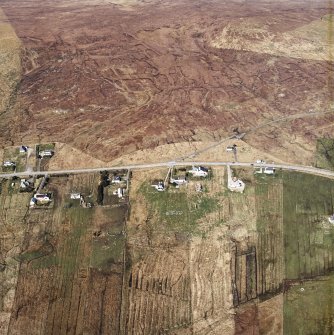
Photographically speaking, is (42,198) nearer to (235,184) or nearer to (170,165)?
(170,165)

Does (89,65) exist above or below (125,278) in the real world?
above

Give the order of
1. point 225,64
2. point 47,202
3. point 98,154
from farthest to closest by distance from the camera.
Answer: point 225,64 → point 98,154 → point 47,202

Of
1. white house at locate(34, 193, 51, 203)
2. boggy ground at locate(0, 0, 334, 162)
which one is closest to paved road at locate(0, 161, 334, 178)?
boggy ground at locate(0, 0, 334, 162)

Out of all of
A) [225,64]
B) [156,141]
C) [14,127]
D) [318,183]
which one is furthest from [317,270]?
[14,127]

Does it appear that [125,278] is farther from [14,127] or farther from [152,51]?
[152,51]

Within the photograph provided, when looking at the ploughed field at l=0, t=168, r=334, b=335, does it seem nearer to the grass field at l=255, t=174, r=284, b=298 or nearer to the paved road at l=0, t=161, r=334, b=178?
the grass field at l=255, t=174, r=284, b=298

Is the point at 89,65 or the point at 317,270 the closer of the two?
the point at 317,270
